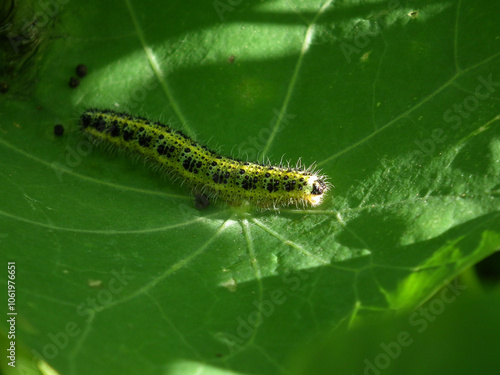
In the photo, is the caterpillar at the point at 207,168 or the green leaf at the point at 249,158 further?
the caterpillar at the point at 207,168

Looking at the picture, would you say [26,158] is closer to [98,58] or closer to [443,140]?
[98,58]

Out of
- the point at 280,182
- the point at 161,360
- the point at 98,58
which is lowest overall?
the point at 161,360

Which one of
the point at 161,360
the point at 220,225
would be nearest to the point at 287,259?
the point at 220,225

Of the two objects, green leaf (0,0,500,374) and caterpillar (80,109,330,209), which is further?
caterpillar (80,109,330,209)
